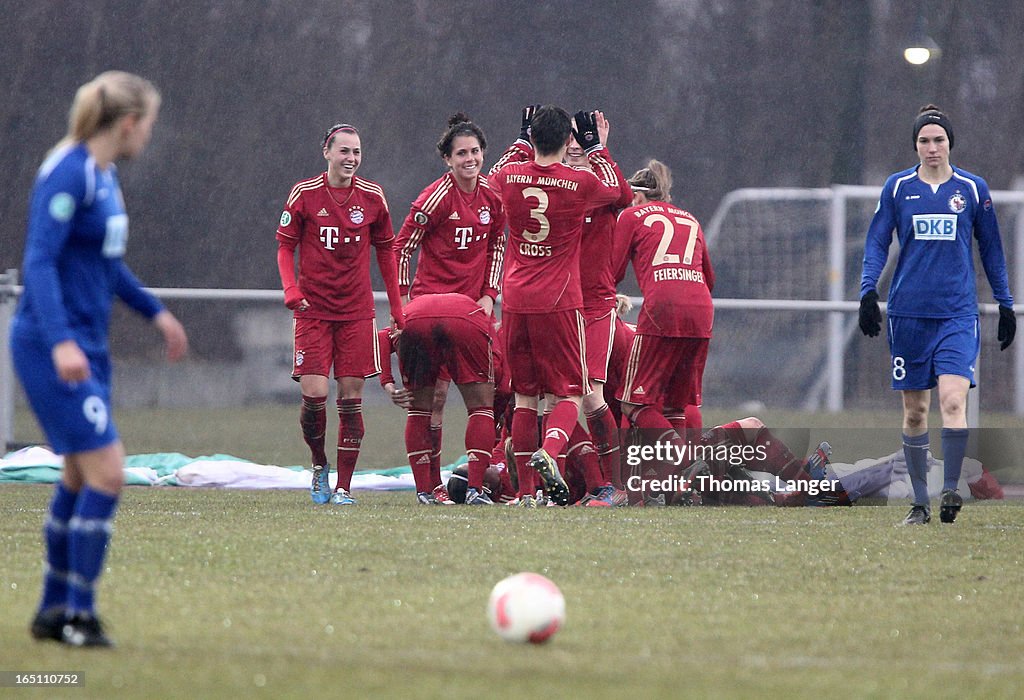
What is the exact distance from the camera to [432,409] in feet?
27.5

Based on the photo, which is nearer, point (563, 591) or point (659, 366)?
point (563, 591)

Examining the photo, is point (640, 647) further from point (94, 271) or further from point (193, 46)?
point (193, 46)

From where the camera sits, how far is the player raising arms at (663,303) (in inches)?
322

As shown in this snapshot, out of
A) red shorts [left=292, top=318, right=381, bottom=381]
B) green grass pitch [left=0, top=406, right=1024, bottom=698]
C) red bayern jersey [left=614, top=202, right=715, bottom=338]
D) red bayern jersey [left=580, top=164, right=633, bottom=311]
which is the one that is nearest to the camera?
green grass pitch [left=0, top=406, right=1024, bottom=698]

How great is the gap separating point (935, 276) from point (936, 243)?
0.54 feet

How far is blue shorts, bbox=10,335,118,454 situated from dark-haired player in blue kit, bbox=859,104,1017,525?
428 cm

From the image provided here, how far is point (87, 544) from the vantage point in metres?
3.65

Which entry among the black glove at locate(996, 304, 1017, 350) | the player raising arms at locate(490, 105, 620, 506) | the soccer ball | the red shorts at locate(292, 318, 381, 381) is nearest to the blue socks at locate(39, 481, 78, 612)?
the soccer ball

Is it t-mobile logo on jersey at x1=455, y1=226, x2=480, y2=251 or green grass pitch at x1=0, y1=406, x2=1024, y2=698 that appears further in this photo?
t-mobile logo on jersey at x1=455, y1=226, x2=480, y2=251

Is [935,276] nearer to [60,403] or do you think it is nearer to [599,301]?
[599,301]

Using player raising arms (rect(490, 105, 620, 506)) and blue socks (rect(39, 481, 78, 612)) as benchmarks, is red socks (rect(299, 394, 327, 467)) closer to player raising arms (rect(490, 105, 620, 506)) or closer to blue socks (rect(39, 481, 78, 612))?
player raising arms (rect(490, 105, 620, 506))

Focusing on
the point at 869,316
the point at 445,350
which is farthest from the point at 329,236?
the point at 869,316

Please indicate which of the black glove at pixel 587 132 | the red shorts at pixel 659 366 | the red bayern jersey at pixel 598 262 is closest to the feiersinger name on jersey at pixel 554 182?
the black glove at pixel 587 132

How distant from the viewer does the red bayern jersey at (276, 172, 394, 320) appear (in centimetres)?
805
